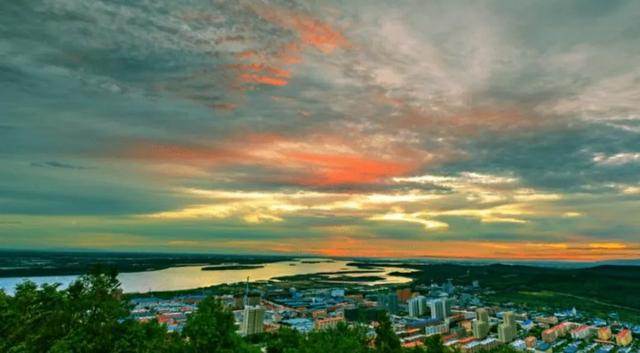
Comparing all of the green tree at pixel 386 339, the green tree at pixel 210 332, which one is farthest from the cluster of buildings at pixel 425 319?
the green tree at pixel 210 332

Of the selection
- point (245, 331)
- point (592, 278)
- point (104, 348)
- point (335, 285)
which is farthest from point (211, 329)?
point (592, 278)

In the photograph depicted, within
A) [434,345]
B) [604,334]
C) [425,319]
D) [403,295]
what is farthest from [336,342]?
[403,295]

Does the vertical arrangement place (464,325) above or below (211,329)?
below

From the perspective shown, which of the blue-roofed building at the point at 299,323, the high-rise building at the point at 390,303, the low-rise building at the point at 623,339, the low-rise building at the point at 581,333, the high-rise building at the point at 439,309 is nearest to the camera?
the low-rise building at the point at 623,339

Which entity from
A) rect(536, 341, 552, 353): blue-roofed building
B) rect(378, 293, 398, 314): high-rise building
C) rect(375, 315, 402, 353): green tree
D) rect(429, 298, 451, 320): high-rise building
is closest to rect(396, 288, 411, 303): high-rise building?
rect(378, 293, 398, 314): high-rise building

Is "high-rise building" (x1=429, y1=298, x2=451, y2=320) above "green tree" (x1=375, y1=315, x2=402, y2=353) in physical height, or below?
below

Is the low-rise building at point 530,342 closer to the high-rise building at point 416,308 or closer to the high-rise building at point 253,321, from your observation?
the high-rise building at point 416,308

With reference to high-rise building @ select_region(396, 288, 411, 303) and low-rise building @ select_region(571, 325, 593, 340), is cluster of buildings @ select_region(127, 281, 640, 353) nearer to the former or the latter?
low-rise building @ select_region(571, 325, 593, 340)

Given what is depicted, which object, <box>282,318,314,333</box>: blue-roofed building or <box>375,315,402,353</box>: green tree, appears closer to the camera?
<box>375,315,402,353</box>: green tree

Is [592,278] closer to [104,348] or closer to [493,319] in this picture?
[493,319]
